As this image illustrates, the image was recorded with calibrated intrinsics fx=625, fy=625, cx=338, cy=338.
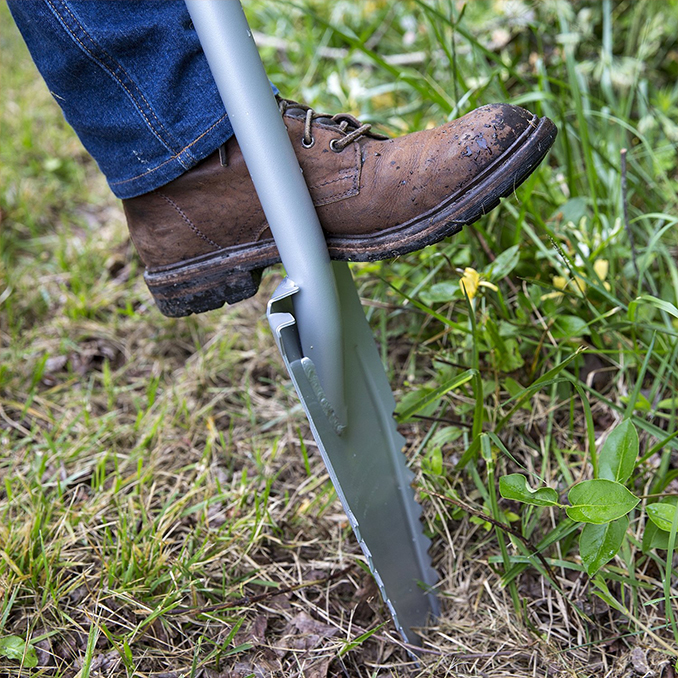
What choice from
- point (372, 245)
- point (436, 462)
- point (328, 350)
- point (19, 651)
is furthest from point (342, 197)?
point (19, 651)

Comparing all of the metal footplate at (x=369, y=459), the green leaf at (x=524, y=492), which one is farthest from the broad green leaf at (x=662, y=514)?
the metal footplate at (x=369, y=459)

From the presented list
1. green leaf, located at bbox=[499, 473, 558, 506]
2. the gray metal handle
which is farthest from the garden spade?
green leaf, located at bbox=[499, 473, 558, 506]

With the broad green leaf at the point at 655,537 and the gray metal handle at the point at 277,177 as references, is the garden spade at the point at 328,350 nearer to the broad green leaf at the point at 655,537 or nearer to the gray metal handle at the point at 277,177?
the gray metal handle at the point at 277,177

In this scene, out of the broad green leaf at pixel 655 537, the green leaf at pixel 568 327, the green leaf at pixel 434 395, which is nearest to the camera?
the broad green leaf at pixel 655 537

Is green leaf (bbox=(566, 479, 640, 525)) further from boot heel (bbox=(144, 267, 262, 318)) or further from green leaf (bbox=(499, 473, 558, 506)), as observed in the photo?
boot heel (bbox=(144, 267, 262, 318))

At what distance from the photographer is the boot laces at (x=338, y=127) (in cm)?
99

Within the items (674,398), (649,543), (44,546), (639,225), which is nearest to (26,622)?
(44,546)

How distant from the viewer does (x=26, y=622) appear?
1.00 meters

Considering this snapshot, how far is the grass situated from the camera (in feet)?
3.31

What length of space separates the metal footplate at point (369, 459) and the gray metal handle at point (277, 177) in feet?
0.10

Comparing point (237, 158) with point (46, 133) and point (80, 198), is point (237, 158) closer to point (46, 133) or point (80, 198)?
point (80, 198)

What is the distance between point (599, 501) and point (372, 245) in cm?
50

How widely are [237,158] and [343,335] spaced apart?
34 cm

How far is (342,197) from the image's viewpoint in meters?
0.99
